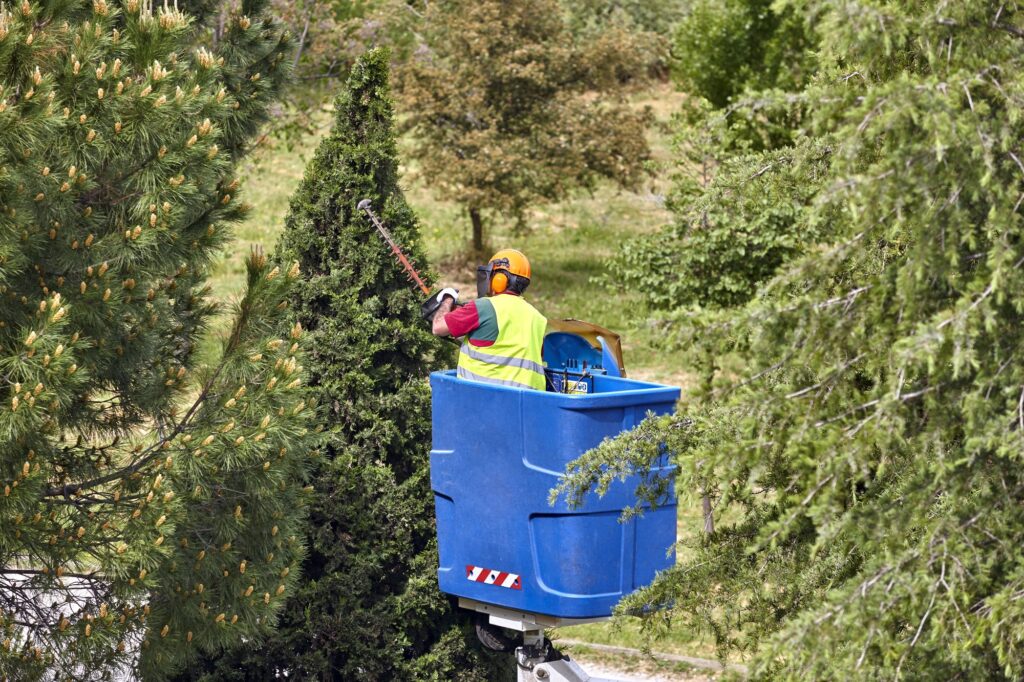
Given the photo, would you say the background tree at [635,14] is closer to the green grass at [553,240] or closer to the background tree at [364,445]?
the green grass at [553,240]

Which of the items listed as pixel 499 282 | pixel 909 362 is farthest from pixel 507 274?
pixel 909 362

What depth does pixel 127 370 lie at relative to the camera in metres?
5.60

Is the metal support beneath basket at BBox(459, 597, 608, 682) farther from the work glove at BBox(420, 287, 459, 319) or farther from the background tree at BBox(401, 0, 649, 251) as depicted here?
the background tree at BBox(401, 0, 649, 251)

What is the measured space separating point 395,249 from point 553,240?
14382 mm

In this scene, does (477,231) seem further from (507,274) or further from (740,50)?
(507,274)

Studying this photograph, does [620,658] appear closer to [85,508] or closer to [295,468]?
[295,468]

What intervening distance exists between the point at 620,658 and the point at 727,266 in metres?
3.69

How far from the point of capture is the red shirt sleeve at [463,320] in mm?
6246

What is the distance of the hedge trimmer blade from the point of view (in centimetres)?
689

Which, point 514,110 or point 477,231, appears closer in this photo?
point 514,110

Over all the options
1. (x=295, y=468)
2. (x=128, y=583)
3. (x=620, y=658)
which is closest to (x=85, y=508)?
(x=128, y=583)

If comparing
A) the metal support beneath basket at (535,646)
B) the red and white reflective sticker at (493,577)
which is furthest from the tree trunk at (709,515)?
the red and white reflective sticker at (493,577)

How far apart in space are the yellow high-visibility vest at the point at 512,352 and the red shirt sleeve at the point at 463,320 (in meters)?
0.09

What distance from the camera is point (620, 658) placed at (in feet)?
29.0
